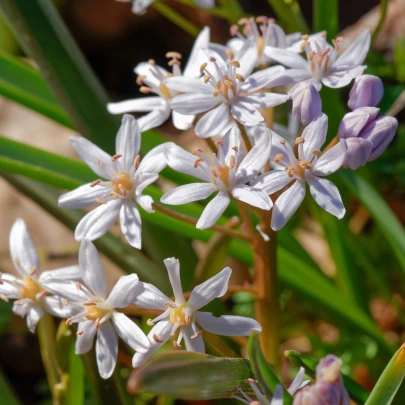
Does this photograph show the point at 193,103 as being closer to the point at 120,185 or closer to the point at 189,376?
the point at 120,185

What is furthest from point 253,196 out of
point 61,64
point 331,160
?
point 61,64

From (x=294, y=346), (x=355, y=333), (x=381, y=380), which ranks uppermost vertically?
(x=381, y=380)

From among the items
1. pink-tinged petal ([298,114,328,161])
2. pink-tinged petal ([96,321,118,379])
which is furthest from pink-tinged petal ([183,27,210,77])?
pink-tinged petal ([96,321,118,379])

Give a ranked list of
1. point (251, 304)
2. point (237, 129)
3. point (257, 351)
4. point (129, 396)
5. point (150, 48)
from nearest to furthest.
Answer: point (257, 351) < point (237, 129) < point (129, 396) < point (251, 304) < point (150, 48)

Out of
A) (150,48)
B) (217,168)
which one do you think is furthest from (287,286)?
(150,48)

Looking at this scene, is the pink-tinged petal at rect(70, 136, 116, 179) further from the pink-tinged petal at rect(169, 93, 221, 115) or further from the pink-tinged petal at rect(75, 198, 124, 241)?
the pink-tinged petal at rect(169, 93, 221, 115)

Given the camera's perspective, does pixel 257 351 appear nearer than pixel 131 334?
Yes

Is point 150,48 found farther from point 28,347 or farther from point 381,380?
point 381,380
